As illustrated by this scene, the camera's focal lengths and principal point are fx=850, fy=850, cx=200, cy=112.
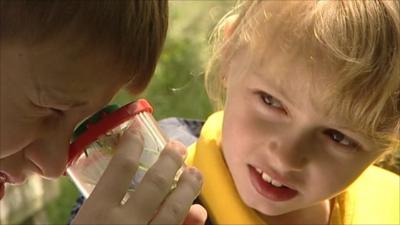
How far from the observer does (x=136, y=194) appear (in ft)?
3.40

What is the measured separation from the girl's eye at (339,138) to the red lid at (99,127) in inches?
19.1

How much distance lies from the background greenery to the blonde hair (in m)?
0.98

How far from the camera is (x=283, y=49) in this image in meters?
1.46

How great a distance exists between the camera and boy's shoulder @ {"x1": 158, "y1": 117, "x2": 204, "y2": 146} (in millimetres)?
1908

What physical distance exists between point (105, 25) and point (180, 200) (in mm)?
251

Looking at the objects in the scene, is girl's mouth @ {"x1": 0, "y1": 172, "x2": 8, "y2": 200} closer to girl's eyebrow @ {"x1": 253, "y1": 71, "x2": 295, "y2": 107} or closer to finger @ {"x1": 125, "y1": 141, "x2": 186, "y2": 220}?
finger @ {"x1": 125, "y1": 141, "x2": 186, "y2": 220}

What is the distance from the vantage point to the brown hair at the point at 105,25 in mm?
907

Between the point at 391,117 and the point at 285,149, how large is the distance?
201mm

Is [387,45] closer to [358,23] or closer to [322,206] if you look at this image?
[358,23]

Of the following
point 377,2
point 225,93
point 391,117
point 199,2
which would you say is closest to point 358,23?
A: point 377,2

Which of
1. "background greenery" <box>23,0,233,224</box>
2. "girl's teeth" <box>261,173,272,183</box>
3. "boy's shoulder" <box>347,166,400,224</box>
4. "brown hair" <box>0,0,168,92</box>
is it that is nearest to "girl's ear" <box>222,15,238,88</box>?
"girl's teeth" <box>261,173,272,183</box>

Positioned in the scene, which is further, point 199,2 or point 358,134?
point 199,2

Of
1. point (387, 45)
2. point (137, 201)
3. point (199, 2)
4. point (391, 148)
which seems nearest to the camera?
point (137, 201)

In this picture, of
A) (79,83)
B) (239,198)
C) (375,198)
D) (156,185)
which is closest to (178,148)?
(156,185)
